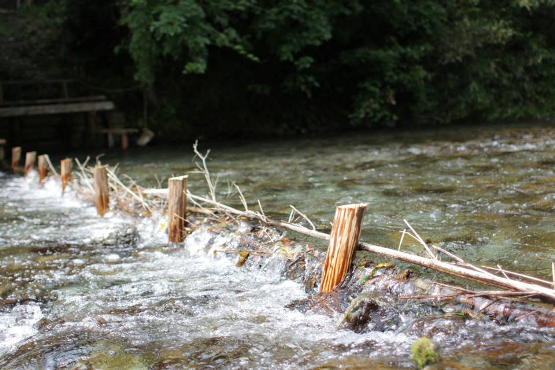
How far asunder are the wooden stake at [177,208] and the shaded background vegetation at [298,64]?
979 cm

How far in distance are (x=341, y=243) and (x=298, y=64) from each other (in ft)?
41.7

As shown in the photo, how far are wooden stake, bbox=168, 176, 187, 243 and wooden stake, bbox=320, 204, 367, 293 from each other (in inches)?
85.7

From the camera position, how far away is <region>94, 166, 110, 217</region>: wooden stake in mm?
7574

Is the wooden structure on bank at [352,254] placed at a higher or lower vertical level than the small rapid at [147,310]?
higher

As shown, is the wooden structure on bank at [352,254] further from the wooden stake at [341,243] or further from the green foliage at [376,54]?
the green foliage at [376,54]

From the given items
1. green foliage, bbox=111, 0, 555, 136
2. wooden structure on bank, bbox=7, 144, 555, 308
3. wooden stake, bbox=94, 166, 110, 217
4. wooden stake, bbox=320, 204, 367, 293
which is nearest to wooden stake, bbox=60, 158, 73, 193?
wooden stake, bbox=94, 166, 110, 217

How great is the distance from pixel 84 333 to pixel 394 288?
2244mm

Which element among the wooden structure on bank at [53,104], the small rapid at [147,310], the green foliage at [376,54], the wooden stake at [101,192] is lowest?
the small rapid at [147,310]

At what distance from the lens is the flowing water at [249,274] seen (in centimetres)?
355

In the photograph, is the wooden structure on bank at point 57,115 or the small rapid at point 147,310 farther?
the wooden structure on bank at point 57,115

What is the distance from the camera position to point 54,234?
692cm

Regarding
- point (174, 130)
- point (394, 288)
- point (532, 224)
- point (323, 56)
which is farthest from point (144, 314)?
point (323, 56)

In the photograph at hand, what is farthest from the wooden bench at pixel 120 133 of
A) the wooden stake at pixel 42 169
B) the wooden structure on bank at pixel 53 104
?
the wooden stake at pixel 42 169

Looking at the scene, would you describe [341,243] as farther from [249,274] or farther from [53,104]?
[53,104]
